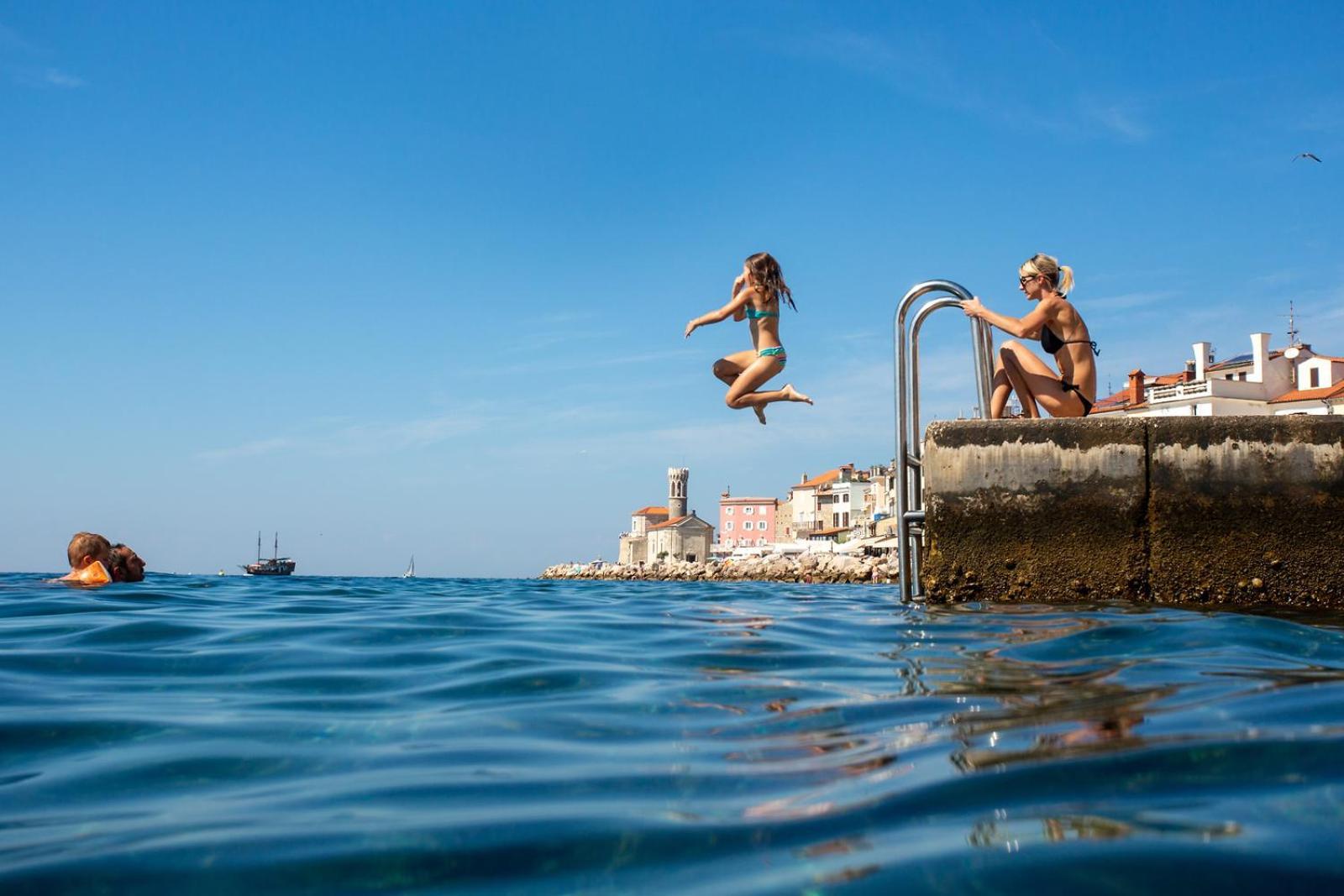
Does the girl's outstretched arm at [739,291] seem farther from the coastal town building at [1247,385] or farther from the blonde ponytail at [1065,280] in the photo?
the coastal town building at [1247,385]

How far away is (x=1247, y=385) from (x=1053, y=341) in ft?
191

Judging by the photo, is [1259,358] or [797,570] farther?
[1259,358]

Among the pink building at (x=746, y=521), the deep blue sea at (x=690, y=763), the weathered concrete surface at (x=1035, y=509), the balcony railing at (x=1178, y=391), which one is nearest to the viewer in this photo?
the deep blue sea at (x=690, y=763)

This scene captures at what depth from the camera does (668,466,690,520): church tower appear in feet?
428

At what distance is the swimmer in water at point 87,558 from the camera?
928 cm

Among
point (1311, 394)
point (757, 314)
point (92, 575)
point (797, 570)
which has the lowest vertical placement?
point (797, 570)

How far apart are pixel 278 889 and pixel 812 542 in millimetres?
99087

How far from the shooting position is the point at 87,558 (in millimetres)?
9383

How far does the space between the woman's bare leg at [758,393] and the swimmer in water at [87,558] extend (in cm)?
588

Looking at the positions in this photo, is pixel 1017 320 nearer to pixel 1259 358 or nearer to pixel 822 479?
pixel 1259 358

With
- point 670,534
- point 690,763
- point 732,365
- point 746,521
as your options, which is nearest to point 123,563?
point 732,365

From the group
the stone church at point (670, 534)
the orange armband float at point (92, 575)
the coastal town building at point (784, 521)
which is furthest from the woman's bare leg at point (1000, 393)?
the coastal town building at point (784, 521)

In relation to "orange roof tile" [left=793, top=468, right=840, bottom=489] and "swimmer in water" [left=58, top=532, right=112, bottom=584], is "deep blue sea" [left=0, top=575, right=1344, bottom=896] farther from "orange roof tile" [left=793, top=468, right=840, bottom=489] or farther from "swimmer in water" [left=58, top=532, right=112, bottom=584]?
"orange roof tile" [left=793, top=468, right=840, bottom=489]

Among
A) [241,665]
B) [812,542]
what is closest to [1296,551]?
[241,665]
